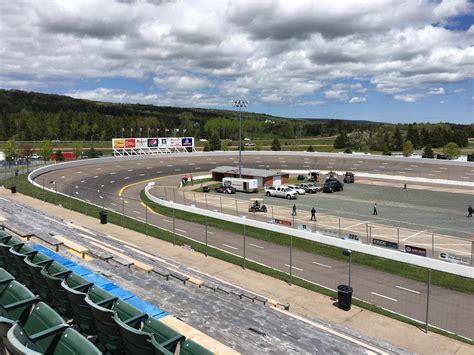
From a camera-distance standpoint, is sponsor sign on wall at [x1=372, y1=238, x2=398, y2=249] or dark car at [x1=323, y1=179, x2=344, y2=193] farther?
dark car at [x1=323, y1=179, x2=344, y2=193]

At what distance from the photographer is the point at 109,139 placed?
169 m

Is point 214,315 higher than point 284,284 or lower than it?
higher

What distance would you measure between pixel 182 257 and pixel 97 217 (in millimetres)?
12435

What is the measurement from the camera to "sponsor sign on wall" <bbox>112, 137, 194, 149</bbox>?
293ft

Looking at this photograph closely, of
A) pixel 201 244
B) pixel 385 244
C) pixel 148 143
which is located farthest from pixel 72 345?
pixel 148 143

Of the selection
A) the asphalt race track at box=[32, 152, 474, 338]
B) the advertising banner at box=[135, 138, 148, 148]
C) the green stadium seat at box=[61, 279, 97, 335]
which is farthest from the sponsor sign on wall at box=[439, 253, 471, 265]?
the advertising banner at box=[135, 138, 148, 148]

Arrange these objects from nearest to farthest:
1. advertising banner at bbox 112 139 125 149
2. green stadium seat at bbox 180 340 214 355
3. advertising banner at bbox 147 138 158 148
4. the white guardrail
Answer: green stadium seat at bbox 180 340 214 355 → the white guardrail → advertising banner at bbox 112 139 125 149 → advertising banner at bbox 147 138 158 148

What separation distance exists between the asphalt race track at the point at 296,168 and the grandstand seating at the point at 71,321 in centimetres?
1350

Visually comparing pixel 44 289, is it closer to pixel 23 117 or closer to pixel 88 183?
pixel 88 183

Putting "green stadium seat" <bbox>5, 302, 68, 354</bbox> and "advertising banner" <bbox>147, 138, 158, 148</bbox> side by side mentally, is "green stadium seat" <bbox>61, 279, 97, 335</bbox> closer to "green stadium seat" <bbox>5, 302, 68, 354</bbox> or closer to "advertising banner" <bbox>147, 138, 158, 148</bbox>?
"green stadium seat" <bbox>5, 302, 68, 354</bbox>

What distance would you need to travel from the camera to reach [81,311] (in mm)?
6621

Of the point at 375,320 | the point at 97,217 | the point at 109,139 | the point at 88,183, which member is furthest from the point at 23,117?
the point at 375,320

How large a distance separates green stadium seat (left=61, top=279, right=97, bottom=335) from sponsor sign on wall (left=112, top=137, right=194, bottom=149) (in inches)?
3370

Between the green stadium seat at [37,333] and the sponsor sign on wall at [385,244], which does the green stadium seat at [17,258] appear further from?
the sponsor sign on wall at [385,244]
